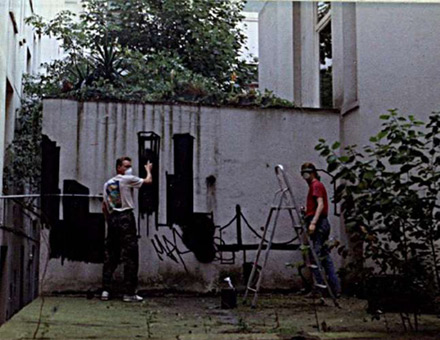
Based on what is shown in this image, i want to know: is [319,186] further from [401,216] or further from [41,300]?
[41,300]

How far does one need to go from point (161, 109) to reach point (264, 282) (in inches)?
104

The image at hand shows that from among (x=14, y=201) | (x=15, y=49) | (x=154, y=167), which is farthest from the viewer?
(x=15, y=49)

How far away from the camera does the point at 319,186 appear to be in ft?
26.1

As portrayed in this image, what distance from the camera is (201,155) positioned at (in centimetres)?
871

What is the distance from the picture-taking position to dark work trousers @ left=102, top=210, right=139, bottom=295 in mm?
7762

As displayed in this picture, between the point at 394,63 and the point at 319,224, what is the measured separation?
2.27 metres

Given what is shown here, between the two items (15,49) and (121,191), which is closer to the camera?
(121,191)

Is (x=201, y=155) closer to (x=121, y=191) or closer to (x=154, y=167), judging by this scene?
(x=154, y=167)

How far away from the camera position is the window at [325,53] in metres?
11.2

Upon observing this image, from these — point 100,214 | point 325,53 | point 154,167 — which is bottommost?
point 100,214

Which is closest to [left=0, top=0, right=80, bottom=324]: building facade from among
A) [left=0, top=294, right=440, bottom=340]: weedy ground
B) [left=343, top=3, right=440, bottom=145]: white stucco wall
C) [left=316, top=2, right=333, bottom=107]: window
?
[left=0, top=294, right=440, bottom=340]: weedy ground

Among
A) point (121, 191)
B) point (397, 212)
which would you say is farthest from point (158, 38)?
point (397, 212)

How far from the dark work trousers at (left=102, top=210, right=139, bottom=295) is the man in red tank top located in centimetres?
211

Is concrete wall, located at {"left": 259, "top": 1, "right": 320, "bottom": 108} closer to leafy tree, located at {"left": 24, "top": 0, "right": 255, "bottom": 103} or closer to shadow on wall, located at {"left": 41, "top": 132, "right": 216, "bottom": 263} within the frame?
leafy tree, located at {"left": 24, "top": 0, "right": 255, "bottom": 103}
